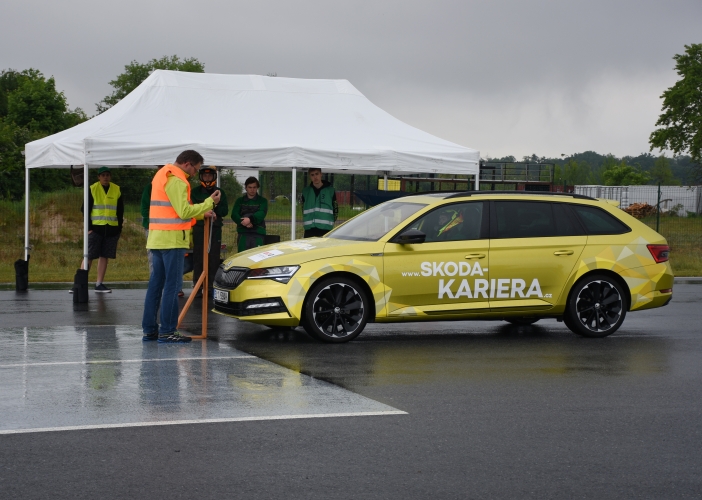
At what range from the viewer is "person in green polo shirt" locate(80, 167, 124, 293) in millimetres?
15492

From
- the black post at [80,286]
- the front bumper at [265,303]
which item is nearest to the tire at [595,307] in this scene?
the front bumper at [265,303]

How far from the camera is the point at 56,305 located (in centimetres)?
1378

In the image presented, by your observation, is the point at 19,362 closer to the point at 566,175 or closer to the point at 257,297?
the point at 257,297

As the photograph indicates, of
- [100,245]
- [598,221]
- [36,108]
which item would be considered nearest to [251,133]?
[100,245]

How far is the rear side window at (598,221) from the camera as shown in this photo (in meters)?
11.3

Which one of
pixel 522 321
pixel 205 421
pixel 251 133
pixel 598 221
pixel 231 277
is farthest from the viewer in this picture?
pixel 251 133

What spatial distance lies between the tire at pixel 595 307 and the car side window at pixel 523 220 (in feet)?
2.37

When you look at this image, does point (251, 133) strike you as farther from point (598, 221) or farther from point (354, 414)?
point (354, 414)

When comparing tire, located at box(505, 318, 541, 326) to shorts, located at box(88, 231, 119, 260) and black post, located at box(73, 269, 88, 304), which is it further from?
shorts, located at box(88, 231, 119, 260)

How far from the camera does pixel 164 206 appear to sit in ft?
32.8

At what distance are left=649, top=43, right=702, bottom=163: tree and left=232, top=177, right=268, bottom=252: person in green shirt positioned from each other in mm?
54605

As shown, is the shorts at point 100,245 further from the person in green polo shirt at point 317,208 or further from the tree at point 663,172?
the tree at point 663,172

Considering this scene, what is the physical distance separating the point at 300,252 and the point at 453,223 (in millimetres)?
1789

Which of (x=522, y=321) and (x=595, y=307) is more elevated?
(x=595, y=307)
